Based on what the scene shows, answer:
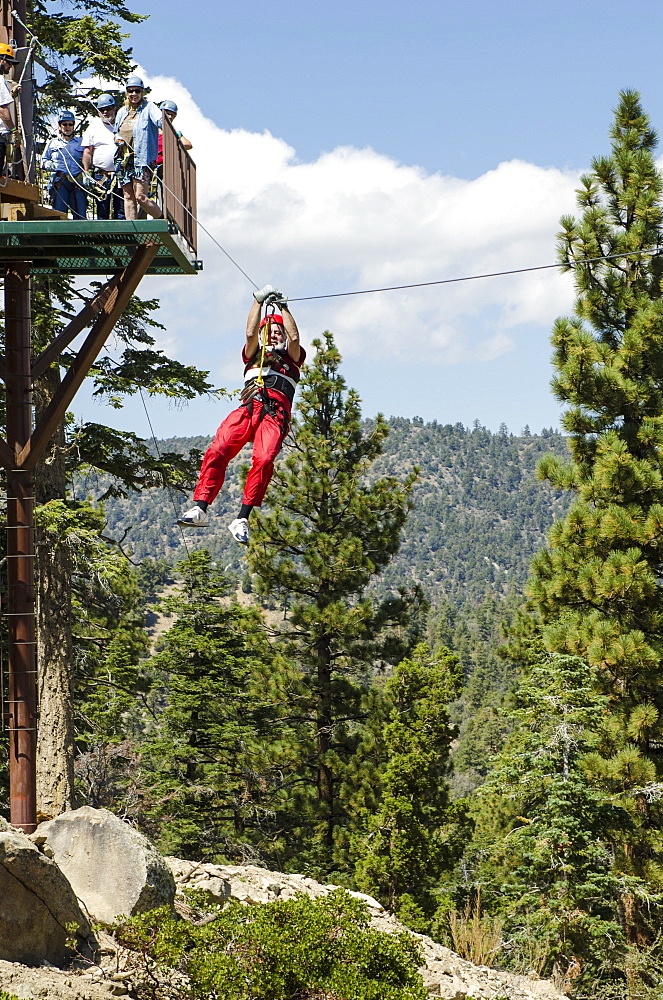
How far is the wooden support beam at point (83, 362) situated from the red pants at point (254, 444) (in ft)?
6.44

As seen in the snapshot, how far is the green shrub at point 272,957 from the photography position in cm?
566

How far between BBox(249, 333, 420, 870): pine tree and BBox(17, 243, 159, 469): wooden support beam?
38.3ft

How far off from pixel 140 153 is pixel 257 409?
232cm

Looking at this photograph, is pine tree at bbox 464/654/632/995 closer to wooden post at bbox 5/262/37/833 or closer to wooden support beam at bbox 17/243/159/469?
wooden post at bbox 5/262/37/833

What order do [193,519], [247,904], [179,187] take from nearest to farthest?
[193,519]
[179,187]
[247,904]

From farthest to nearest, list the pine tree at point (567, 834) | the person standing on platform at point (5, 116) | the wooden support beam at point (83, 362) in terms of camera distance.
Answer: the pine tree at point (567, 834), the wooden support beam at point (83, 362), the person standing on platform at point (5, 116)

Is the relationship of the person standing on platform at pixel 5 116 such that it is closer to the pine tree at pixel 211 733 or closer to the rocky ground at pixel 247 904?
the rocky ground at pixel 247 904

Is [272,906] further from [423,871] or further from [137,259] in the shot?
[423,871]

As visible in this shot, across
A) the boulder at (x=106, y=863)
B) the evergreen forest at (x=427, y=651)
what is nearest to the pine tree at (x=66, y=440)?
Answer: the evergreen forest at (x=427, y=651)

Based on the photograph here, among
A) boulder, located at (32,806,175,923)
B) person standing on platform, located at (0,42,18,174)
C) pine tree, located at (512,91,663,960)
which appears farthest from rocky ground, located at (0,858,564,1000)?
person standing on platform, located at (0,42,18,174)

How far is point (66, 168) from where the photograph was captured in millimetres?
8156

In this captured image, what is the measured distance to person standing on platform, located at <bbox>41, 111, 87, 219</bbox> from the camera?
814cm

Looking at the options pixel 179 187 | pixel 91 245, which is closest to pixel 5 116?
pixel 91 245

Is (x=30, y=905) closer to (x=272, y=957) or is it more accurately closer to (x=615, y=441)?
(x=272, y=957)
